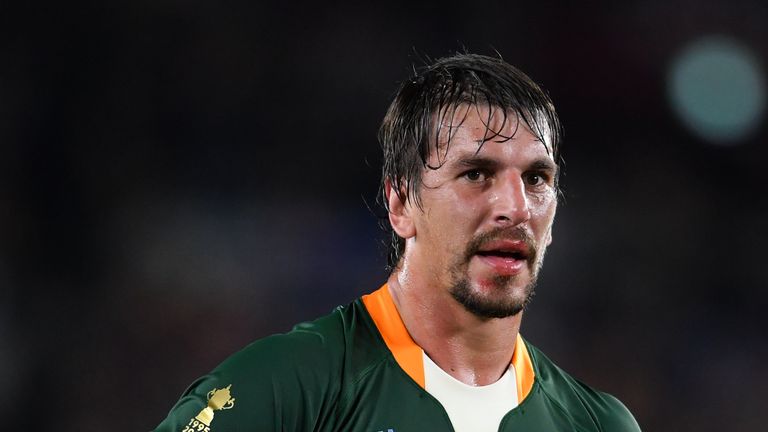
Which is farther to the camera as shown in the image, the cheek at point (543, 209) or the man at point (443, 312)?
the cheek at point (543, 209)

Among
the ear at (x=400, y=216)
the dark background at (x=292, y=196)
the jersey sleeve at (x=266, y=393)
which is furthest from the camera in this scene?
the dark background at (x=292, y=196)

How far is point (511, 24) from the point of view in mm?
6965

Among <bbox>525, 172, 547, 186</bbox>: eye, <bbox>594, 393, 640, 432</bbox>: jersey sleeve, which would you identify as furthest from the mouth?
<bbox>594, 393, 640, 432</bbox>: jersey sleeve

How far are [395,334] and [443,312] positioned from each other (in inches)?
6.6

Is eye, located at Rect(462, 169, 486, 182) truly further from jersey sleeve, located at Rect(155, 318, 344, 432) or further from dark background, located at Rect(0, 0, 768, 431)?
dark background, located at Rect(0, 0, 768, 431)

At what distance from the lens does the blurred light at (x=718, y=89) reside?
23.5 ft

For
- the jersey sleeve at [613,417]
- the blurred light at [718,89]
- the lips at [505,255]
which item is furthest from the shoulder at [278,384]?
the blurred light at [718,89]

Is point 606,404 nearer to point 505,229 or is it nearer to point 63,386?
point 505,229

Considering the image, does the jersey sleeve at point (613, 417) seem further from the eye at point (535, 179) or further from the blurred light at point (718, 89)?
the blurred light at point (718, 89)

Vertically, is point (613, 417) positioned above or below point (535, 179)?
below

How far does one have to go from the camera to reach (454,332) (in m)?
2.81

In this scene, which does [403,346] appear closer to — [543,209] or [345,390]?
[345,390]

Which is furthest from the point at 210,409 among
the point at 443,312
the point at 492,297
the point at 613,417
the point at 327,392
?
the point at 613,417

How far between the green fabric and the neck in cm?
→ 13
